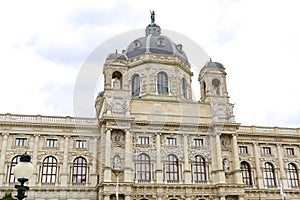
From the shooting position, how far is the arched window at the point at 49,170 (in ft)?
130

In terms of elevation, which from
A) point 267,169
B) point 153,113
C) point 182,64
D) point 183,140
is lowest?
point 267,169

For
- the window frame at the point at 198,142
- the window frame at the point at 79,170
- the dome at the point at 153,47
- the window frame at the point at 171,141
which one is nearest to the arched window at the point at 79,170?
the window frame at the point at 79,170

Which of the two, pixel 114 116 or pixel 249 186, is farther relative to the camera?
pixel 249 186

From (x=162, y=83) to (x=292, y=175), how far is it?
21.6m

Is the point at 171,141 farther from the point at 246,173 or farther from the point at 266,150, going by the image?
the point at 266,150

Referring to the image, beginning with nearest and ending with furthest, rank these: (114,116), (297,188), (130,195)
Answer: (130,195), (114,116), (297,188)

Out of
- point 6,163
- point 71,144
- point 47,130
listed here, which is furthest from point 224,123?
point 6,163

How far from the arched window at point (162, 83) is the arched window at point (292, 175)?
19.6 meters

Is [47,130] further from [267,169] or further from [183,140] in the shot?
[267,169]

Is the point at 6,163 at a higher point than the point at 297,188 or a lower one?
higher

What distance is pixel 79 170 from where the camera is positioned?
40.7 metres

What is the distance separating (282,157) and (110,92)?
24.7m

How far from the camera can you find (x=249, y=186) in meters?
43.7

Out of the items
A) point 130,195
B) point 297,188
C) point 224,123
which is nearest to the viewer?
point 130,195
